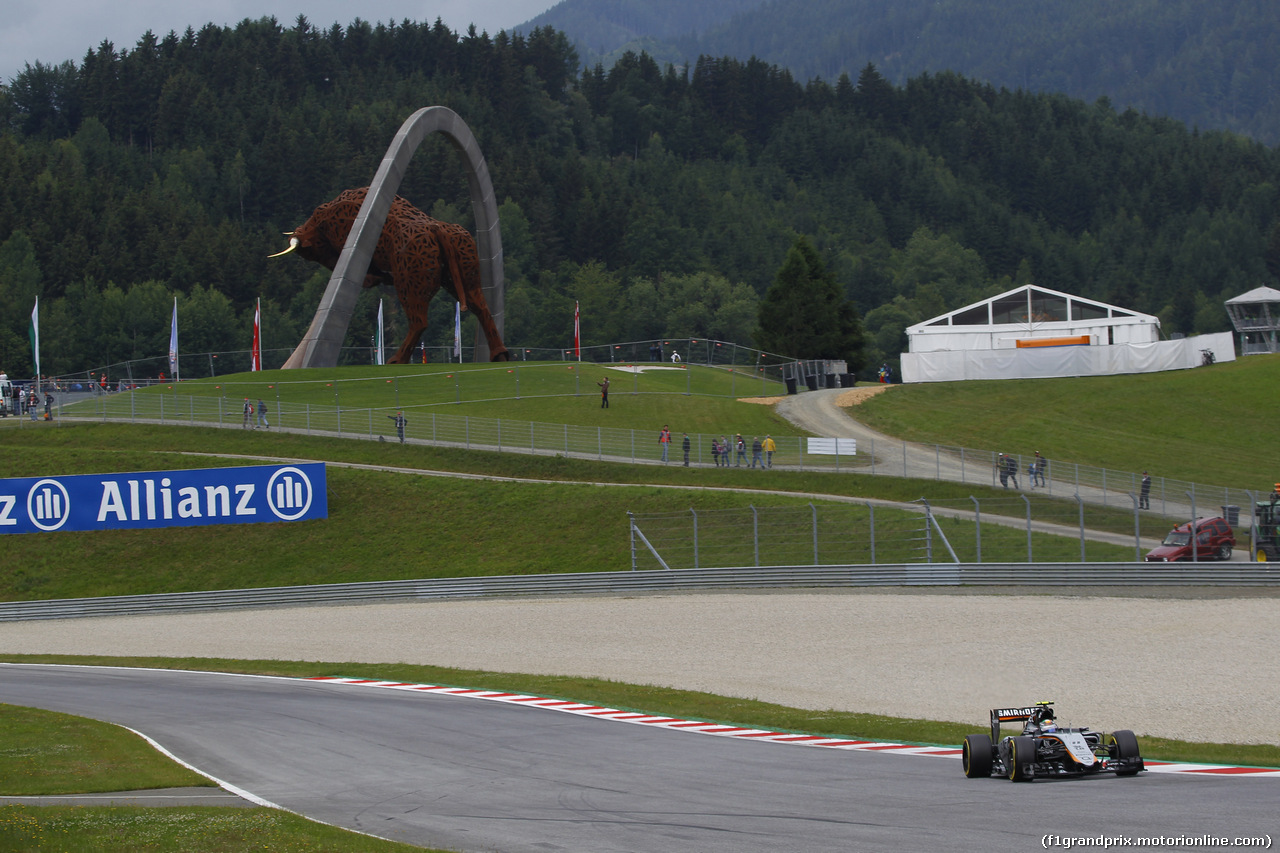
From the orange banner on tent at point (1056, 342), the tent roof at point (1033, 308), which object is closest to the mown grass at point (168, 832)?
the tent roof at point (1033, 308)

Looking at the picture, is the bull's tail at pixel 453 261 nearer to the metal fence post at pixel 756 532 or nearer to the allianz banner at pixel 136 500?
the allianz banner at pixel 136 500

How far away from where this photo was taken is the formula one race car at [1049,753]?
11914 mm

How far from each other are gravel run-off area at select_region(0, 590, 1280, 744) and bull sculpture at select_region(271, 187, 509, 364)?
26690 millimetres

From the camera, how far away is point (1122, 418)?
2218 inches

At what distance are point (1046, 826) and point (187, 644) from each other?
2422 centimetres

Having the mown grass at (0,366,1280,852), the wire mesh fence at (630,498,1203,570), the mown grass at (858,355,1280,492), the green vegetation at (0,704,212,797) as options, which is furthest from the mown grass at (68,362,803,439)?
the green vegetation at (0,704,212,797)

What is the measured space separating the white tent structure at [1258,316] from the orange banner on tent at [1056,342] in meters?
25.8

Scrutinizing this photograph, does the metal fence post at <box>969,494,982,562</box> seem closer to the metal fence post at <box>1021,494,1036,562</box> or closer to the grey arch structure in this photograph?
the metal fence post at <box>1021,494,1036,562</box>

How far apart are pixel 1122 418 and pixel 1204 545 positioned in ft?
94.9

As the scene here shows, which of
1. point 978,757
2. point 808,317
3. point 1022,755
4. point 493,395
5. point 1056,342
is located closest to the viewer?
point 1022,755

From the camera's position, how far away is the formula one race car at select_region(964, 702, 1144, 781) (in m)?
11.9

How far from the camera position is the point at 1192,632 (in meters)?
23.1

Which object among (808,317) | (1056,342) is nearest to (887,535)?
(1056,342)

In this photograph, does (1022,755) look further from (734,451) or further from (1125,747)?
(734,451)
